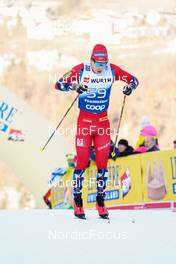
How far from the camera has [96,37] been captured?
124ft

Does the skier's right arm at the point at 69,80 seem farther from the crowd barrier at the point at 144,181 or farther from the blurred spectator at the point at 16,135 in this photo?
the blurred spectator at the point at 16,135

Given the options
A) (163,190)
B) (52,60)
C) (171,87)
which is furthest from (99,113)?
(52,60)

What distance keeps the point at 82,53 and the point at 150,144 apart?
27782mm

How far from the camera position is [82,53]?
37406mm

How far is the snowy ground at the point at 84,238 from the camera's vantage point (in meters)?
4.54

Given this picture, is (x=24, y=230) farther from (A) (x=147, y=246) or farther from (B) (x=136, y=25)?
(B) (x=136, y=25)

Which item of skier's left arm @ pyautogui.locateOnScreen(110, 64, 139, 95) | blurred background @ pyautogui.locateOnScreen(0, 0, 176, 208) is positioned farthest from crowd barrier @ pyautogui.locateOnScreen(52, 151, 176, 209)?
blurred background @ pyautogui.locateOnScreen(0, 0, 176, 208)

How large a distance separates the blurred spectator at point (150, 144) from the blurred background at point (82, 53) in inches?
824

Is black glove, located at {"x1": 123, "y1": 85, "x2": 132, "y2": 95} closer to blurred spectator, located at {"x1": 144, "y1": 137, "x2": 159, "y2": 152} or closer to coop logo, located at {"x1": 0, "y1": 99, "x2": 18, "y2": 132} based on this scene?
blurred spectator, located at {"x1": 144, "y1": 137, "x2": 159, "y2": 152}

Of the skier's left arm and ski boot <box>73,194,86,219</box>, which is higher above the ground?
the skier's left arm

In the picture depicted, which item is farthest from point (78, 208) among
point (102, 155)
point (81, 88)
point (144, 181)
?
point (144, 181)

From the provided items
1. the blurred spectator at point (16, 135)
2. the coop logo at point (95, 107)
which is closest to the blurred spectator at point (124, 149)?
the coop logo at point (95, 107)

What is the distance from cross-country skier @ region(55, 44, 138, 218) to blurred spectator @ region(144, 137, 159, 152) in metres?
3.42

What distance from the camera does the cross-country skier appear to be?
6.36m
